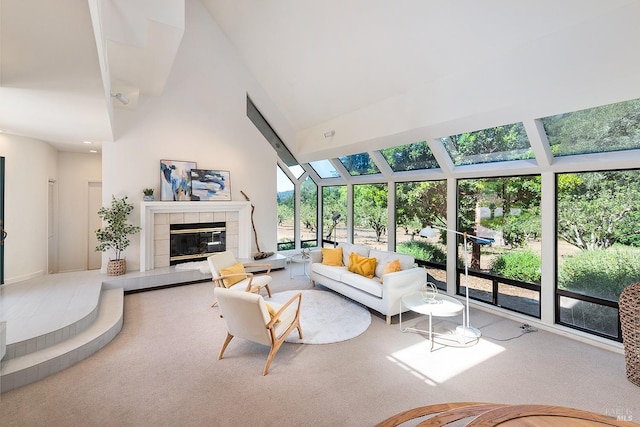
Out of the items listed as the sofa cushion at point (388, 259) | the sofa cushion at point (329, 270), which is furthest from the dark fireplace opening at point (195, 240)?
the sofa cushion at point (388, 259)

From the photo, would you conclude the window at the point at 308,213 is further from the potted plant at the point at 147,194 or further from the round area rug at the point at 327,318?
the potted plant at the point at 147,194

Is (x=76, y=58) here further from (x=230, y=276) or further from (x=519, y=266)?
(x=519, y=266)

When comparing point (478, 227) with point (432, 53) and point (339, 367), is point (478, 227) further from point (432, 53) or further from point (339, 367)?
point (339, 367)

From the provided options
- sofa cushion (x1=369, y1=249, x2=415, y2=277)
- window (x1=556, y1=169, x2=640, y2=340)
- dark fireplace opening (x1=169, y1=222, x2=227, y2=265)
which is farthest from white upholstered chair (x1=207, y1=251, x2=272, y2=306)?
window (x1=556, y1=169, x2=640, y2=340)

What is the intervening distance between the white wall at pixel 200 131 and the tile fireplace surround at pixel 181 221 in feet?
0.83

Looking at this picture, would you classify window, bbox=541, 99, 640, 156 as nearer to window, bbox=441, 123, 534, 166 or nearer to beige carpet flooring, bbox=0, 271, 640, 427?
window, bbox=441, 123, 534, 166

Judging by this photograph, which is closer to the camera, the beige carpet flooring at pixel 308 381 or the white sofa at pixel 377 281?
the beige carpet flooring at pixel 308 381

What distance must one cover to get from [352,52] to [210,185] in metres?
4.17

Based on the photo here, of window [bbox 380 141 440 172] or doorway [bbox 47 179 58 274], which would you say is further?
doorway [bbox 47 179 58 274]

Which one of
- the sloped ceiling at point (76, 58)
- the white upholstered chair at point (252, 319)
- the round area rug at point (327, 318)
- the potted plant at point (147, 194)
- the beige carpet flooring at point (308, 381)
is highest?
the sloped ceiling at point (76, 58)

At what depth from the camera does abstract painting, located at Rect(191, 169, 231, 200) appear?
6602 mm

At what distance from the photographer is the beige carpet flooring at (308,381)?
241cm

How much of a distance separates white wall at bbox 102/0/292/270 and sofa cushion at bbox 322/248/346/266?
2496mm

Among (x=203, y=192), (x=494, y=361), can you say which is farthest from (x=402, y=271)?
(x=203, y=192)
